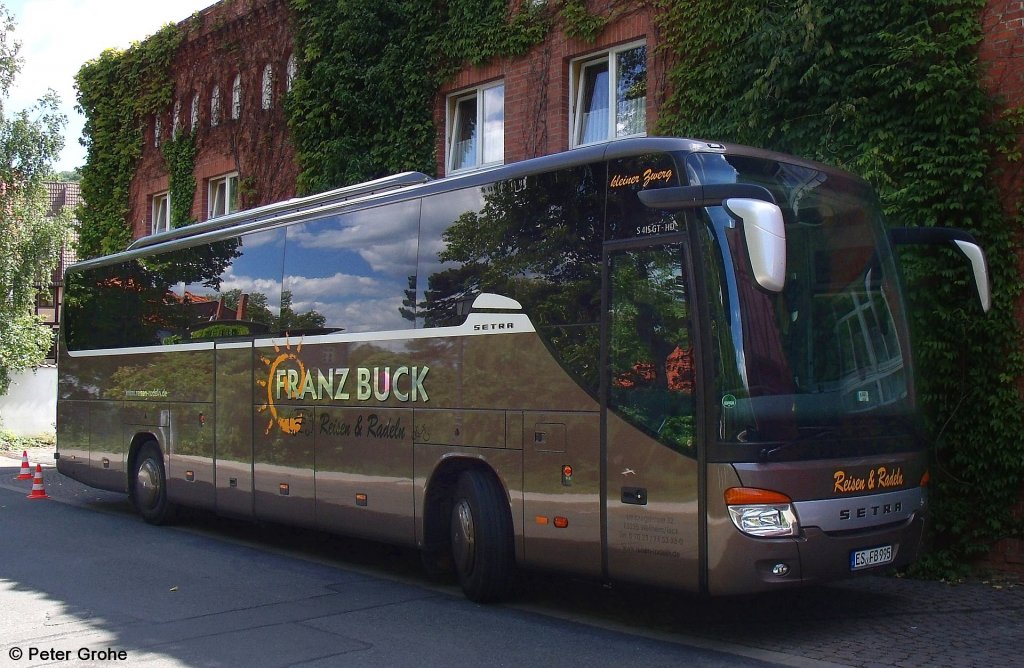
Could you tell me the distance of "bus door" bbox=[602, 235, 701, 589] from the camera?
23.1ft

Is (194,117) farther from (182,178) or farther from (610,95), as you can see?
(610,95)

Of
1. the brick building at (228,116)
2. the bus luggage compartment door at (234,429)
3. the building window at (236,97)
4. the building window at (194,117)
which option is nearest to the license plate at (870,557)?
the bus luggage compartment door at (234,429)

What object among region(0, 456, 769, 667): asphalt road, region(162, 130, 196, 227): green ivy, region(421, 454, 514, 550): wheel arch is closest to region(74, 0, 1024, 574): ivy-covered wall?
region(0, 456, 769, 667): asphalt road

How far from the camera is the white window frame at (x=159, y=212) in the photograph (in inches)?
972

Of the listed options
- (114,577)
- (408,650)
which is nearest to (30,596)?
(114,577)

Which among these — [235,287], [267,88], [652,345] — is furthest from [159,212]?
[652,345]

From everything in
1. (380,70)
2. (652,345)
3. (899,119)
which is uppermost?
(380,70)

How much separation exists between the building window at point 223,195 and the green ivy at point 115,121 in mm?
2591

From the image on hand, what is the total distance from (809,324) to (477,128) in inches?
397

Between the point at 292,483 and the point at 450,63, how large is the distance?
311 inches

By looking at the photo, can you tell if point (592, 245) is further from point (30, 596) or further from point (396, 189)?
point (30, 596)

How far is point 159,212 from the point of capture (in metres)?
25.0

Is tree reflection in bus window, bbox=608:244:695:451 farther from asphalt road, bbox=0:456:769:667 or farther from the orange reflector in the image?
asphalt road, bbox=0:456:769:667

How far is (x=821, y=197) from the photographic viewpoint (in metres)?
7.71
